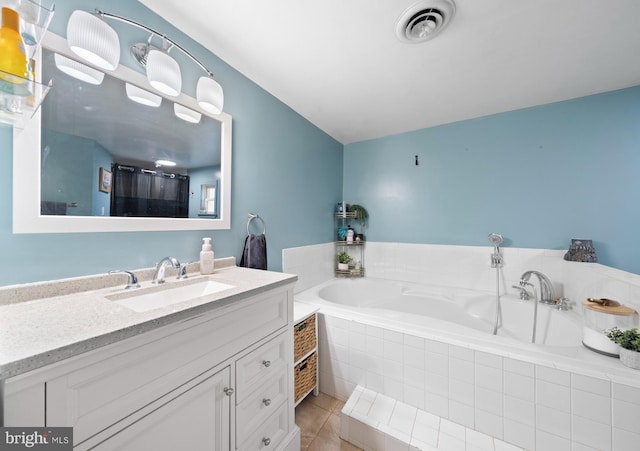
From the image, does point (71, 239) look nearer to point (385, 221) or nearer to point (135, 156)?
point (135, 156)

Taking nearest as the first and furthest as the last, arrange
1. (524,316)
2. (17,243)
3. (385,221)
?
1. (17,243)
2. (524,316)
3. (385,221)

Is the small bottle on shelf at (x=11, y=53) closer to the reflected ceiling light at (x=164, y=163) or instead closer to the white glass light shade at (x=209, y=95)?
the reflected ceiling light at (x=164, y=163)

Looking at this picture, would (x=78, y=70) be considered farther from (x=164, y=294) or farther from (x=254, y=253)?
(x=254, y=253)

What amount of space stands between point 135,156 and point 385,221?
2.36 metres

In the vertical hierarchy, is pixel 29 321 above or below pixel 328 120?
below

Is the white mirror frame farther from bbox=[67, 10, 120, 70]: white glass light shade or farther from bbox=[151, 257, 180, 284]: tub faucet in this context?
bbox=[151, 257, 180, 284]: tub faucet

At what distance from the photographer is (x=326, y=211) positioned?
2.68 metres

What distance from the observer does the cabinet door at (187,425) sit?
0.61 metres

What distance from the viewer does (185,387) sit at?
2.36 ft

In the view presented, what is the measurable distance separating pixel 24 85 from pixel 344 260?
254cm

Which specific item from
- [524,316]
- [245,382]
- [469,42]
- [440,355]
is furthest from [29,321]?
[524,316]

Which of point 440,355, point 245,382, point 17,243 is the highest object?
point 17,243

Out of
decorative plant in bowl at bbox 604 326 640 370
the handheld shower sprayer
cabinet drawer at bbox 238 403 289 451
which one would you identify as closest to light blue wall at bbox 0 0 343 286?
cabinet drawer at bbox 238 403 289 451

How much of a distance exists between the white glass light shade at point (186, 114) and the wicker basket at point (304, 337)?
1378mm
